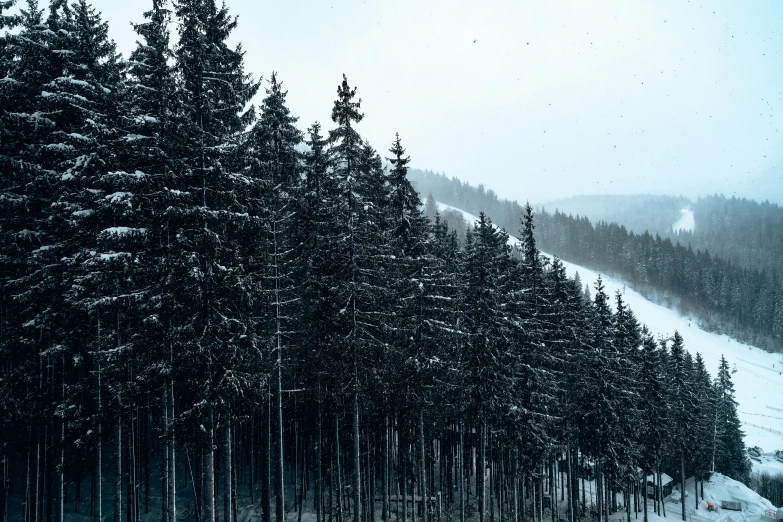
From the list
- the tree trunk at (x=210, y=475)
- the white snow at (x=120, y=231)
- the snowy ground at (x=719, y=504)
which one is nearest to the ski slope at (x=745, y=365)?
the snowy ground at (x=719, y=504)

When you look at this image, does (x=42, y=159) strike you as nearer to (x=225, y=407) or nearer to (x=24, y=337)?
(x=24, y=337)

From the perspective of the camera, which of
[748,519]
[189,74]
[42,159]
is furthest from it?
[748,519]

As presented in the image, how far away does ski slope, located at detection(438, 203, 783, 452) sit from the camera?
80.5 meters

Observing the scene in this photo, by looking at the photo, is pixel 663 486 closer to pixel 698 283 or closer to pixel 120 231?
pixel 120 231

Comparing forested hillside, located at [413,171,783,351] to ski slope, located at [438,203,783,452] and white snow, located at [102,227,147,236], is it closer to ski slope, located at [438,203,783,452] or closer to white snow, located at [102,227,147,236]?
ski slope, located at [438,203,783,452]

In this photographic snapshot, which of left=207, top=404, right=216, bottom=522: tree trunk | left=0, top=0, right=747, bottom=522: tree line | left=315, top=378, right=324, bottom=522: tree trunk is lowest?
left=315, top=378, right=324, bottom=522: tree trunk

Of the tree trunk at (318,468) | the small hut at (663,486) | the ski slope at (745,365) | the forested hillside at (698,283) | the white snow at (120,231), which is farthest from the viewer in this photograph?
the forested hillside at (698,283)

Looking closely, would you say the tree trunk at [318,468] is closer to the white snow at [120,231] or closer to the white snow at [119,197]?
the white snow at [120,231]

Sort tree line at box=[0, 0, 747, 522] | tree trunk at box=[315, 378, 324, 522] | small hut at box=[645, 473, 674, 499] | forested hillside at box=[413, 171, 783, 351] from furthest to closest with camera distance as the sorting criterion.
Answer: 1. forested hillside at box=[413, 171, 783, 351]
2. small hut at box=[645, 473, 674, 499]
3. tree trunk at box=[315, 378, 324, 522]
4. tree line at box=[0, 0, 747, 522]

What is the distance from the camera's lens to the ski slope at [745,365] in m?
80.5

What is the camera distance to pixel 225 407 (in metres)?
13.6

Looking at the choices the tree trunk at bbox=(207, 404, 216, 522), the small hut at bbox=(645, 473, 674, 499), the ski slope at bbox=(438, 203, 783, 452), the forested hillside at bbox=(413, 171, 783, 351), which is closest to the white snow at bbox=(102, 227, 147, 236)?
the tree trunk at bbox=(207, 404, 216, 522)

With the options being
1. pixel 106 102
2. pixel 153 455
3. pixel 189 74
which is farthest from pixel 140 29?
pixel 153 455

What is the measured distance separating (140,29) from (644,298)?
482ft
